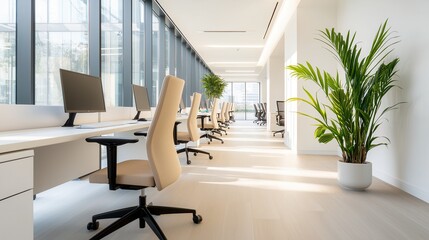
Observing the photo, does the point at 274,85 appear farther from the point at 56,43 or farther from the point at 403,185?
the point at 56,43

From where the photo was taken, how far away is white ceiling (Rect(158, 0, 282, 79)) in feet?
21.7

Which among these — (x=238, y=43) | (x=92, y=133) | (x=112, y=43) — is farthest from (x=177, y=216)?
(x=238, y=43)

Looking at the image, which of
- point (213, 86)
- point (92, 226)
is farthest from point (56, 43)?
point (213, 86)

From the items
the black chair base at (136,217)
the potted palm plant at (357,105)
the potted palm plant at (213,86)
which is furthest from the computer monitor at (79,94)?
the potted palm plant at (213,86)

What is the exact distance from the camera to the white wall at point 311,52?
18.5 ft

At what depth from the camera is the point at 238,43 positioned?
34.0 feet

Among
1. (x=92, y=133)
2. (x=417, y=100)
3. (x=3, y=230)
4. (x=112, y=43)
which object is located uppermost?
(x=112, y=43)

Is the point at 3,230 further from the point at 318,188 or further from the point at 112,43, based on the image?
the point at 112,43

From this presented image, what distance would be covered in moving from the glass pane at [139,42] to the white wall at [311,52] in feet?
10.8

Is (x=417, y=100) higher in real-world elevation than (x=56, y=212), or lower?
higher

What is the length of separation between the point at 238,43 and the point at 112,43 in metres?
5.76

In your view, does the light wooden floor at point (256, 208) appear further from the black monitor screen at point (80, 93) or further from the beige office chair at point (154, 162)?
the black monitor screen at point (80, 93)

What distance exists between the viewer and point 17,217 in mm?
1256

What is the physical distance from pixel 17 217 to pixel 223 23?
24.3 ft
